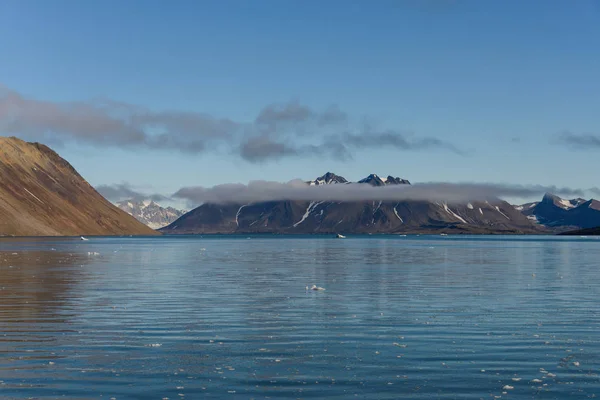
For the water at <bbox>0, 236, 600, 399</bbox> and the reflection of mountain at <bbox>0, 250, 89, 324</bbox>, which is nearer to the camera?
the water at <bbox>0, 236, 600, 399</bbox>

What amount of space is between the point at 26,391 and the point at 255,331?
550 inches

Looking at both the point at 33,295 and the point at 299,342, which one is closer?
the point at 299,342

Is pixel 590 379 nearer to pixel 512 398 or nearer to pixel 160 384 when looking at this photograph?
pixel 512 398

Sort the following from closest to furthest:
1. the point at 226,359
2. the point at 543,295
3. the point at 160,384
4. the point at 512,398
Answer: the point at 512,398 → the point at 160,384 → the point at 226,359 → the point at 543,295

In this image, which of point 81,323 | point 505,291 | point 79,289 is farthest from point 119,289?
point 505,291

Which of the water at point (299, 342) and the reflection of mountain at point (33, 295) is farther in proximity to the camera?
the reflection of mountain at point (33, 295)

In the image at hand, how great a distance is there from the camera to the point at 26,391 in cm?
2244

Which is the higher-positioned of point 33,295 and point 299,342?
point 33,295

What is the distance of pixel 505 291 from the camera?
185 feet

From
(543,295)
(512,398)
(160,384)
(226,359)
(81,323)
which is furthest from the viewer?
(543,295)

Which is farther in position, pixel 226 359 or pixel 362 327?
pixel 362 327

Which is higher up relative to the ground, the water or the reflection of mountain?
the reflection of mountain

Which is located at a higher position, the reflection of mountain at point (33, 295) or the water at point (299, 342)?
the reflection of mountain at point (33, 295)

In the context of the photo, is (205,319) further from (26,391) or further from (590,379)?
(590,379)
